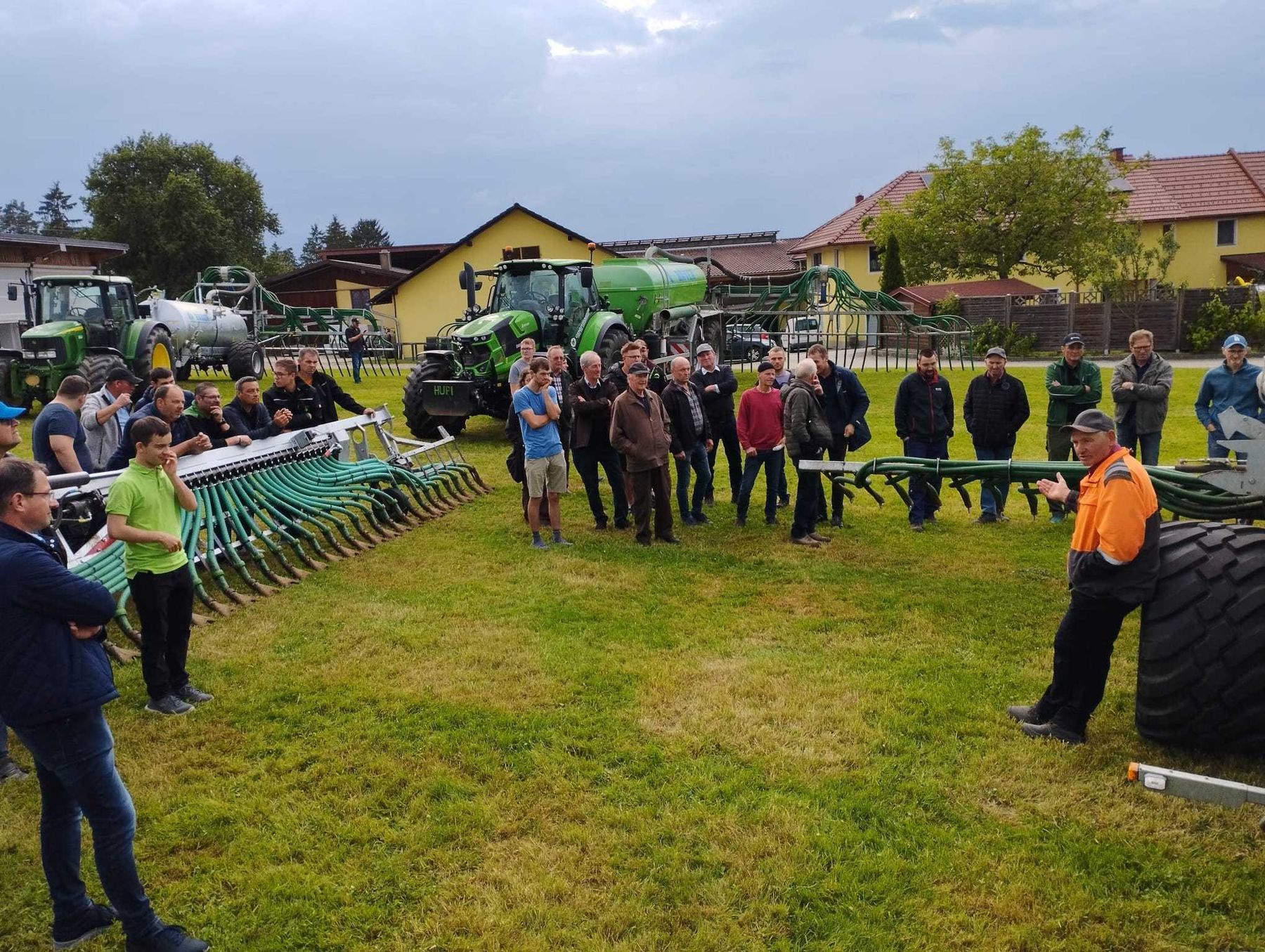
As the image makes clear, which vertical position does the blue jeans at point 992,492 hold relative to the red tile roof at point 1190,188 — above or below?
below

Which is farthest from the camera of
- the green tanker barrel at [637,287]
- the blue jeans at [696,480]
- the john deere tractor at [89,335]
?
the green tanker barrel at [637,287]

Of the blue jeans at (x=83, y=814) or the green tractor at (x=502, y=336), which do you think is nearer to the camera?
the blue jeans at (x=83, y=814)

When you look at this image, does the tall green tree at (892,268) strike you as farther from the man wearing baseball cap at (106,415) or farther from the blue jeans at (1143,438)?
the man wearing baseball cap at (106,415)

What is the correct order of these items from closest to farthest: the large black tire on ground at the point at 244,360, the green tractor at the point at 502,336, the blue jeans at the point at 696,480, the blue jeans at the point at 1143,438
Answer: the blue jeans at the point at 1143,438 → the blue jeans at the point at 696,480 → the green tractor at the point at 502,336 → the large black tire on ground at the point at 244,360

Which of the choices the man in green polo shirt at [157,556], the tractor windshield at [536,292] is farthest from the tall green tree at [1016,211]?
the man in green polo shirt at [157,556]

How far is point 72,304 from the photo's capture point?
15.7m

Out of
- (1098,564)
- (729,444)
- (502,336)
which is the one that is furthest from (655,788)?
(502,336)

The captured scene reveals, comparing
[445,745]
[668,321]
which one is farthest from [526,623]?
[668,321]

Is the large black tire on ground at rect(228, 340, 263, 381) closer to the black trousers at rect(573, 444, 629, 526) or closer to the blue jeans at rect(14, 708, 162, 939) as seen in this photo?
the black trousers at rect(573, 444, 629, 526)

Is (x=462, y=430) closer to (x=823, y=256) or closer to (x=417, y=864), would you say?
(x=417, y=864)

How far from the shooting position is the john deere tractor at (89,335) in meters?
14.5

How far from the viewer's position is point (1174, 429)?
38.0 ft

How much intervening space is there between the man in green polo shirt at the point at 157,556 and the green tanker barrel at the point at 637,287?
412 inches

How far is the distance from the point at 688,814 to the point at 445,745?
123 centimetres
